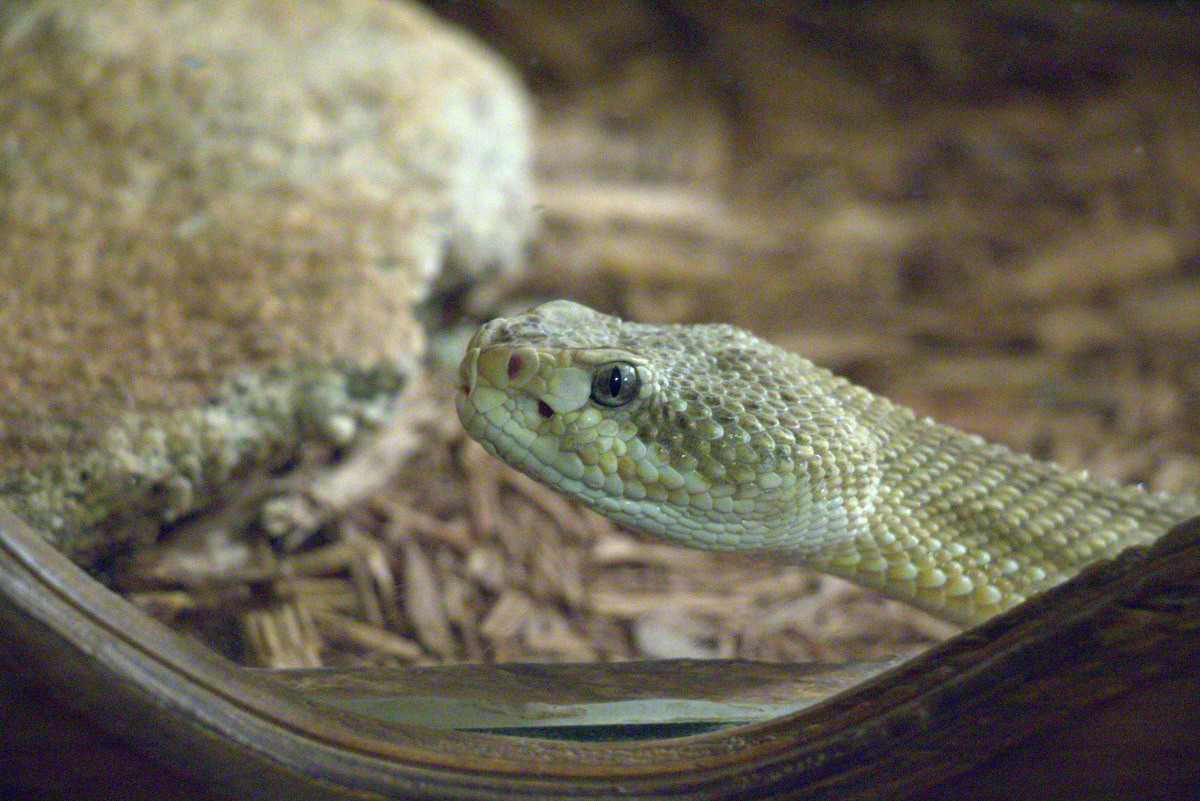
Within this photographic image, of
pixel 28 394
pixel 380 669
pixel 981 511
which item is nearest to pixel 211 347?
pixel 28 394

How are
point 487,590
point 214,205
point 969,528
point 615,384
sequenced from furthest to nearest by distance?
point 487,590, point 214,205, point 969,528, point 615,384

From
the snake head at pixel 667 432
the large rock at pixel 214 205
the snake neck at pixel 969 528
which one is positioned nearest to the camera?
the snake head at pixel 667 432

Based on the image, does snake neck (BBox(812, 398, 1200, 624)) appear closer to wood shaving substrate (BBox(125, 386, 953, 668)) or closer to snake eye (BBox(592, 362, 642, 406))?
wood shaving substrate (BBox(125, 386, 953, 668))

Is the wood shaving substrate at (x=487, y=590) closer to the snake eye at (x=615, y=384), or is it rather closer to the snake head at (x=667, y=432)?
the snake head at (x=667, y=432)

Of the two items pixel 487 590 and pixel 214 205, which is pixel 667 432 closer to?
pixel 487 590

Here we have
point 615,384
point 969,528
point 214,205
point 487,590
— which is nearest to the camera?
point 615,384

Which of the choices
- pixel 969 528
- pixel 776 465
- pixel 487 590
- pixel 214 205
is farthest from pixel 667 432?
pixel 214 205

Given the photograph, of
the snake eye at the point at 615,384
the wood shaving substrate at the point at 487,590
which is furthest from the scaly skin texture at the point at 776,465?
the wood shaving substrate at the point at 487,590

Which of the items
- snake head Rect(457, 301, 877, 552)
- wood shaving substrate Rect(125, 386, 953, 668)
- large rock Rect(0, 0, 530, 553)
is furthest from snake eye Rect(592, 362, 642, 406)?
large rock Rect(0, 0, 530, 553)
